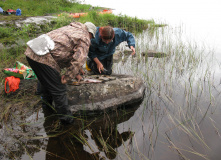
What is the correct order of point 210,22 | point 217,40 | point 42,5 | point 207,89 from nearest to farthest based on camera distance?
1. point 207,89
2. point 217,40
3. point 210,22
4. point 42,5

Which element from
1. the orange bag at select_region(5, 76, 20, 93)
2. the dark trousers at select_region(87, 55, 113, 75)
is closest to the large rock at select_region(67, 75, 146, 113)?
the dark trousers at select_region(87, 55, 113, 75)

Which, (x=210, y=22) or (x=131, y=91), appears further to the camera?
(x=210, y=22)

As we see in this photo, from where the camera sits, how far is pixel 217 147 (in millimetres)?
2369

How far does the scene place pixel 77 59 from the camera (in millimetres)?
2322

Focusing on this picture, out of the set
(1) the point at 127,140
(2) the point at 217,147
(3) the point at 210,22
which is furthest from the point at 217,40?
(1) the point at 127,140

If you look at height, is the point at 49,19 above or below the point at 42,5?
below

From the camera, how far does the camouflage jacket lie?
2.32 metres

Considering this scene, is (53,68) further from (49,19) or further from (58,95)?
(49,19)

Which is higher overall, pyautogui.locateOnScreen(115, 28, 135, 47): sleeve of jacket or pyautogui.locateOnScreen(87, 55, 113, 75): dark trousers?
A: pyautogui.locateOnScreen(115, 28, 135, 47): sleeve of jacket

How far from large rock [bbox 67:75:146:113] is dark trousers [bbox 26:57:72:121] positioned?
0.32 metres

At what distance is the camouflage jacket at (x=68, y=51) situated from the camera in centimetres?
232

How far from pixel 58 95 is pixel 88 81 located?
2.92 feet

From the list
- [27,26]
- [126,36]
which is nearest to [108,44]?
[126,36]

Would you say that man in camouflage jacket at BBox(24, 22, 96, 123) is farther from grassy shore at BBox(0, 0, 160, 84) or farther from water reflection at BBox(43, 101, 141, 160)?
grassy shore at BBox(0, 0, 160, 84)
